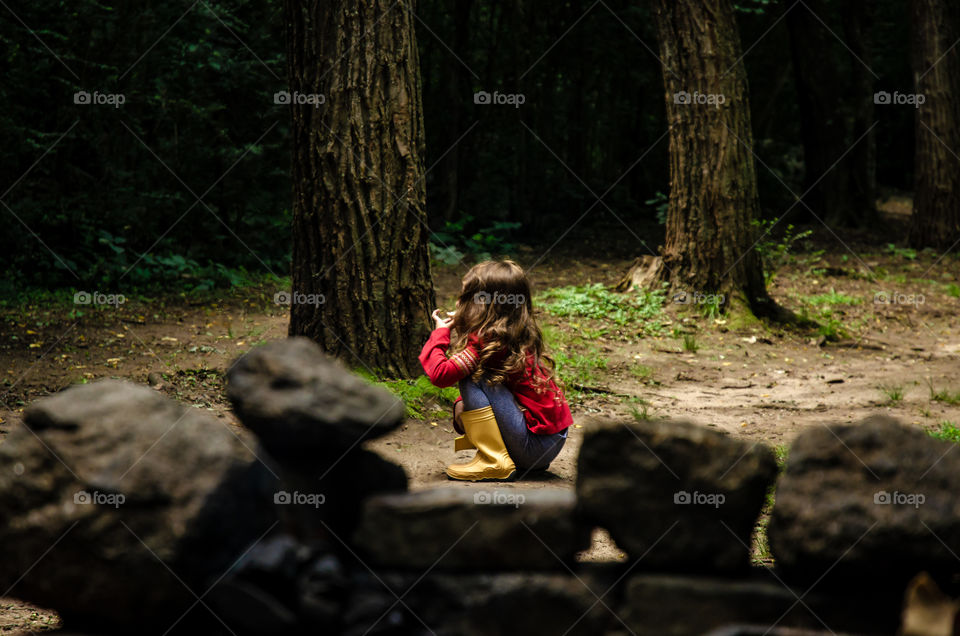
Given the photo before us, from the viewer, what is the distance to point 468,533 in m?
2.23

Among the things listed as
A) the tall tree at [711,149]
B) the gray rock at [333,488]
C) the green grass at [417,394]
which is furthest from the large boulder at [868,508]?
the tall tree at [711,149]

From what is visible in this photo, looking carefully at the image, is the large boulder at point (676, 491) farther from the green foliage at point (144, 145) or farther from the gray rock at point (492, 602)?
the green foliage at point (144, 145)

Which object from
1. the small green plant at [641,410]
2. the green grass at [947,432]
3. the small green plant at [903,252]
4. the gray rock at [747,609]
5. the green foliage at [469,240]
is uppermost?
the green foliage at [469,240]

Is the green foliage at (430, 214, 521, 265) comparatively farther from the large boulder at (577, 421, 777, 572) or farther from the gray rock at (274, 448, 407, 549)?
the large boulder at (577, 421, 777, 572)

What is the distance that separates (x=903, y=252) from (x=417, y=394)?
887 cm

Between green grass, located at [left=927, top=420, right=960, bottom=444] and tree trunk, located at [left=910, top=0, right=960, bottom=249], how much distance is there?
294 inches

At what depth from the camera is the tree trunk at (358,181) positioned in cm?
462

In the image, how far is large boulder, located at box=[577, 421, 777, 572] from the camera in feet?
7.26

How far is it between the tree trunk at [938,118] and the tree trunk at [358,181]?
918cm

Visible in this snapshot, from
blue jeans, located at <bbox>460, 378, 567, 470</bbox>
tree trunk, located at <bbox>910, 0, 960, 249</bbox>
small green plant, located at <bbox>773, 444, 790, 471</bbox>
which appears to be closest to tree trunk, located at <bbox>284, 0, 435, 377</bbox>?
blue jeans, located at <bbox>460, 378, 567, 470</bbox>

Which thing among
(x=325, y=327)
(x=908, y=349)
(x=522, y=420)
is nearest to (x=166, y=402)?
(x=522, y=420)

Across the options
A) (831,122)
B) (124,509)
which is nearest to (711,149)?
(124,509)

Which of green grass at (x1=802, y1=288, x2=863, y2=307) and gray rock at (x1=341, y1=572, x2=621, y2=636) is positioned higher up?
green grass at (x1=802, y1=288, x2=863, y2=307)

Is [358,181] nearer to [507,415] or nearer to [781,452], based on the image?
[507,415]
